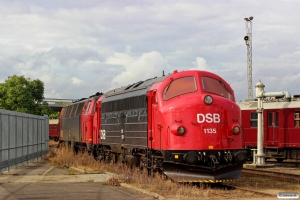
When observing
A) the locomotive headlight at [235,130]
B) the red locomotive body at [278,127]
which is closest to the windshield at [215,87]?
the locomotive headlight at [235,130]

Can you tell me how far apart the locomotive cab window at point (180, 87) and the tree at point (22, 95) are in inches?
1976

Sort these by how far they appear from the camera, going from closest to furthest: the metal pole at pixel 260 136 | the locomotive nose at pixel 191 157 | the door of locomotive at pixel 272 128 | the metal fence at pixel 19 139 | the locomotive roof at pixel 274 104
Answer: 1. the locomotive nose at pixel 191 157
2. the metal fence at pixel 19 139
3. the metal pole at pixel 260 136
4. the locomotive roof at pixel 274 104
5. the door of locomotive at pixel 272 128

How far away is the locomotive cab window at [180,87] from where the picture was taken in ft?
52.5

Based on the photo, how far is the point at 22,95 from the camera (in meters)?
65.2

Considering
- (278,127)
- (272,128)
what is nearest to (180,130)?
(278,127)

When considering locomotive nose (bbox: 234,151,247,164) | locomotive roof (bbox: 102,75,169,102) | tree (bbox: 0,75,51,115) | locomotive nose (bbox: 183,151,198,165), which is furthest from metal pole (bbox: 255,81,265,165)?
tree (bbox: 0,75,51,115)

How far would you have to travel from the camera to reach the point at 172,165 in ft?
50.1

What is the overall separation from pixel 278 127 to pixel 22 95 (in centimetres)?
4344

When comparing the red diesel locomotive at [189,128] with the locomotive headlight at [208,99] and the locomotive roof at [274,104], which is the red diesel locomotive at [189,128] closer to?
the locomotive headlight at [208,99]

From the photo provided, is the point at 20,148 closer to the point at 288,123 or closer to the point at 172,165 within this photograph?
the point at 172,165

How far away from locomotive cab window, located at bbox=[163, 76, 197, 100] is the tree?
50.2m

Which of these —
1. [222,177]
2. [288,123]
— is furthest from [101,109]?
[222,177]

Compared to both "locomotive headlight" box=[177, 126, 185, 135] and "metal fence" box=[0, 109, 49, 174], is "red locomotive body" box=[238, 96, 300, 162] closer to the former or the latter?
"metal fence" box=[0, 109, 49, 174]

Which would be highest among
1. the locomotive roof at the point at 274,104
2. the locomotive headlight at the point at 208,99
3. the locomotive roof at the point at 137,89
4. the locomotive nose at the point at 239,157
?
the locomotive roof at the point at 137,89
